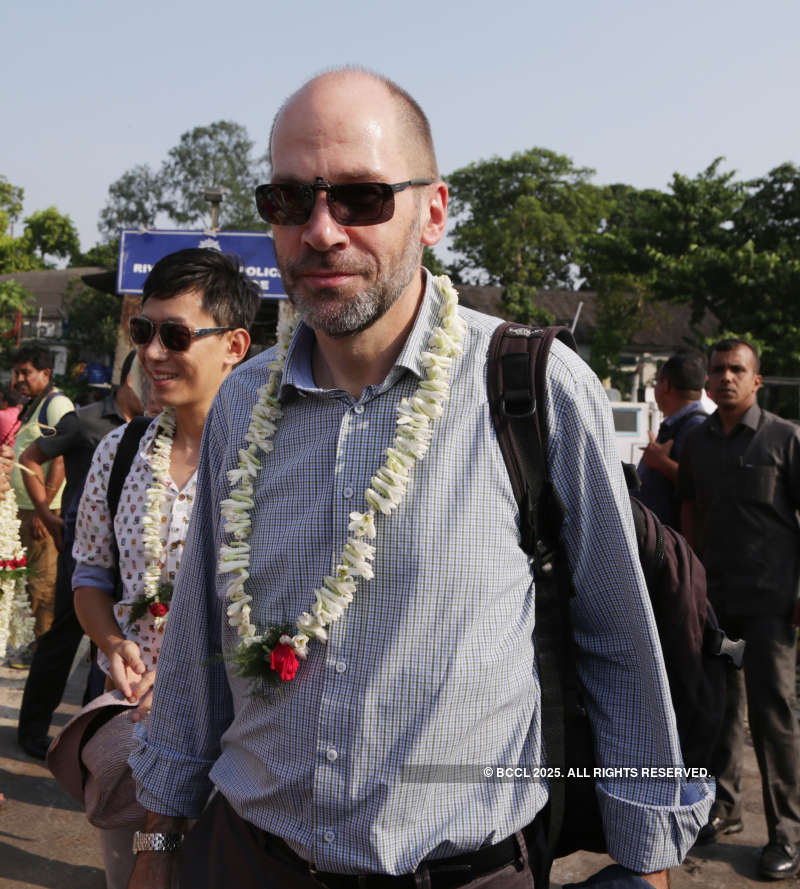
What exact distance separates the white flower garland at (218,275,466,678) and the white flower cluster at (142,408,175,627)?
93cm

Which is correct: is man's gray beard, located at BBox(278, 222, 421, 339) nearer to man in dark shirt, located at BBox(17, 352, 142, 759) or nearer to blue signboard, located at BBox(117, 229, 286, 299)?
man in dark shirt, located at BBox(17, 352, 142, 759)

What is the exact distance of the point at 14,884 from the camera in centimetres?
413

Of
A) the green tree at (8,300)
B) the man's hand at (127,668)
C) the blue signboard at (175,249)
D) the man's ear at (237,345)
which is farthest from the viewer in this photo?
the green tree at (8,300)

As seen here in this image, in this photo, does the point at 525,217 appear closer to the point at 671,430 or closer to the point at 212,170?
the point at 212,170

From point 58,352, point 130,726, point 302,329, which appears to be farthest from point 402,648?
point 58,352

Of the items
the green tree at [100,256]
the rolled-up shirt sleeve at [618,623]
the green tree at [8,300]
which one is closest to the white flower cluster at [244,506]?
the rolled-up shirt sleeve at [618,623]

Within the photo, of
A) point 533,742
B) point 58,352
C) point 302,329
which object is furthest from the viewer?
point 58,352

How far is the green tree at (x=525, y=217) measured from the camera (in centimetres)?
5234

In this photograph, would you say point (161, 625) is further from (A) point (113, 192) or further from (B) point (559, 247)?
(A) point (113, 192)

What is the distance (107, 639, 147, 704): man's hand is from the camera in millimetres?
2699

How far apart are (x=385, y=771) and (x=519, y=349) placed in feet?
2.68

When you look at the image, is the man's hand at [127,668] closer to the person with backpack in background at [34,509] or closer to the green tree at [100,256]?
the person with backpack in background at [34,509]

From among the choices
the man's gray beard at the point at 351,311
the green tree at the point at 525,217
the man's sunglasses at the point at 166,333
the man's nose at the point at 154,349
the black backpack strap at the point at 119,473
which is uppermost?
the green tree at the point at 525,217

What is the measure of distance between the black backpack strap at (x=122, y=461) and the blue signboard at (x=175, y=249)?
43.2ft
